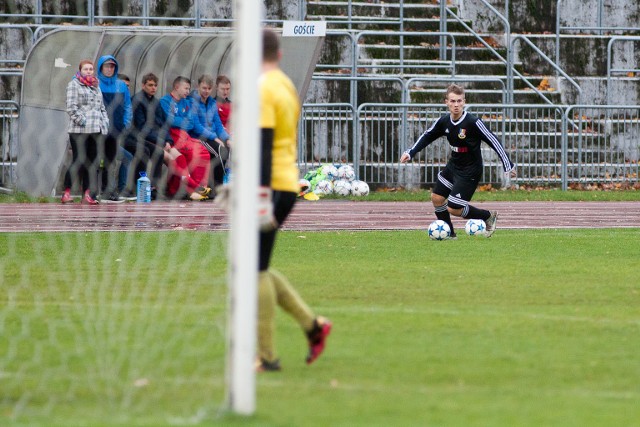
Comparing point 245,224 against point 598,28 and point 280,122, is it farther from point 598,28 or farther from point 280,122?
point 598,28

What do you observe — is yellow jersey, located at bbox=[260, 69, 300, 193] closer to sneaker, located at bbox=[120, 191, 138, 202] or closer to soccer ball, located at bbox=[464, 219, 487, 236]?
soccer ball, located at bbox=[464, 219, 487, 236]

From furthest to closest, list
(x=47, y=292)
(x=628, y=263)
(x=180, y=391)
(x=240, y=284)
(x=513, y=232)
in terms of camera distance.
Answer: (x=513, y=232) < (x=628, y=263) < (x=47, y=292) < (x=180, y=391) < (x=240, y=284)

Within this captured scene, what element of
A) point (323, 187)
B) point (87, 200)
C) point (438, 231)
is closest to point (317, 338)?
point (438, 231)

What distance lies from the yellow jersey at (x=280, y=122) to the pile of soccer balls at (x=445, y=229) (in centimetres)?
741

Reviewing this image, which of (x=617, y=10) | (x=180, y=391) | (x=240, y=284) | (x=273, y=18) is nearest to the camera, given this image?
(x=240, y=284)

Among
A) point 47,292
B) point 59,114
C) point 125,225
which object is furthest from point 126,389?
point 59,114

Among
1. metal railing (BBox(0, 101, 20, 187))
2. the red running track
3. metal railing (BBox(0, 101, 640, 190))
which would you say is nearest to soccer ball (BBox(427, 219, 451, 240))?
the red running track

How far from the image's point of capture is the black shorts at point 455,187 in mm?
14695

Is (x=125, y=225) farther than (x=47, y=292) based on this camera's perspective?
Yes

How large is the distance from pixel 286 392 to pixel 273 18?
21088 mm

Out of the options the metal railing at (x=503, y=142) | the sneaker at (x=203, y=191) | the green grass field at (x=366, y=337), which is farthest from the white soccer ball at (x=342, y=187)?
the green grass field at (x=366, y=337)

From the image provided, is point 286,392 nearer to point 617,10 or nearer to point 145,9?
point 145,9

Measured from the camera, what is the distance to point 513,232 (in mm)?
15719

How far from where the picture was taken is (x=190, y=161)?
20.8 m
